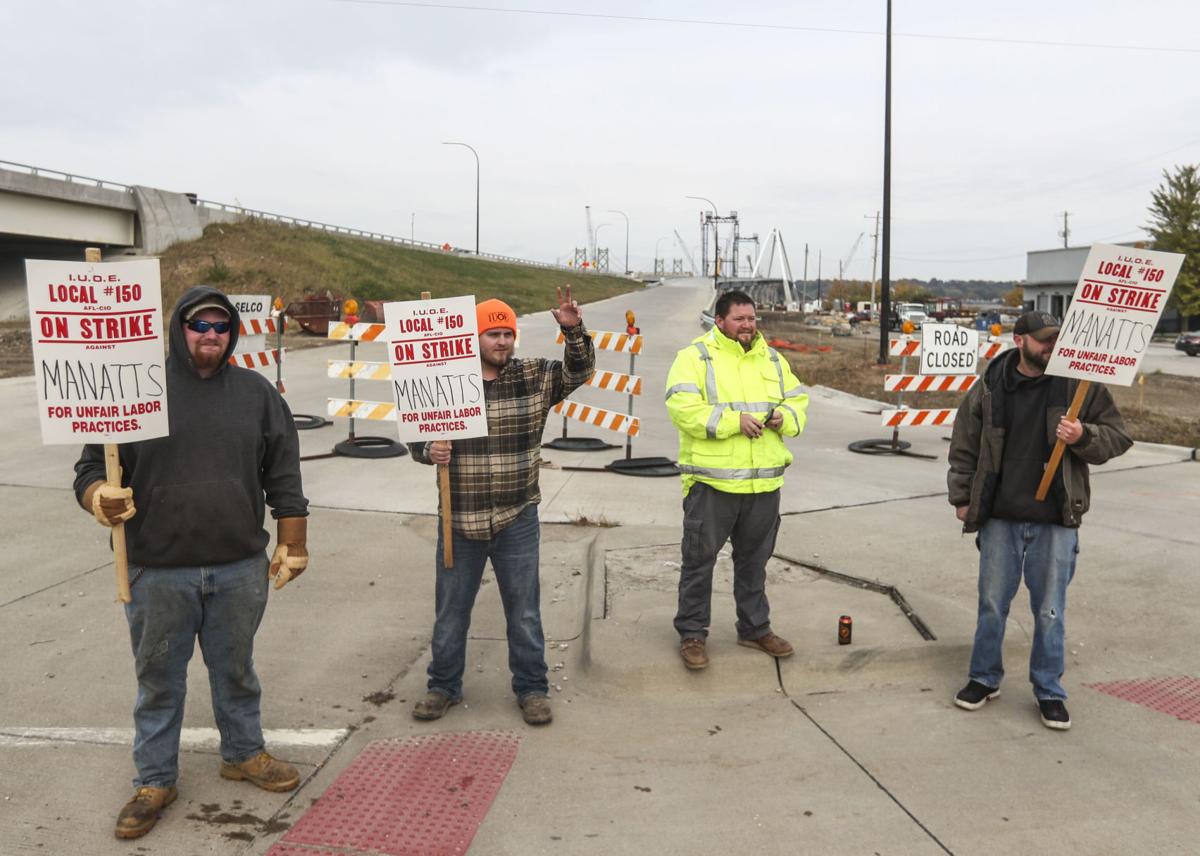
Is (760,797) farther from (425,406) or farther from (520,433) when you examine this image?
(425,406)

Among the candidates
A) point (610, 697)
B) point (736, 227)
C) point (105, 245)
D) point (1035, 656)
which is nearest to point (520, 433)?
point (610, 697)

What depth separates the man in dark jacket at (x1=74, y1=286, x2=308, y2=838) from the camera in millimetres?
3729

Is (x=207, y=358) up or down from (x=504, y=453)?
up

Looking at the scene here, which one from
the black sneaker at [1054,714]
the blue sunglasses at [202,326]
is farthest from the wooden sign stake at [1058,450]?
the blue sunglasses at [202,326]

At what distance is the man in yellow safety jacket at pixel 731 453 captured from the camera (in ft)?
16.8

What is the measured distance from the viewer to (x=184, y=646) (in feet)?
12.6

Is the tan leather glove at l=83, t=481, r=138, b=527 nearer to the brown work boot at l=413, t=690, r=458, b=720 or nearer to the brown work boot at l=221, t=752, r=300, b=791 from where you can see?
the brown work boot at l=221, t=752, r=300, b=791

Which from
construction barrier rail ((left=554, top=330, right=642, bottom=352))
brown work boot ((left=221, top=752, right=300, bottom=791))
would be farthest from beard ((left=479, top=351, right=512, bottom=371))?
construction barrier rail ((left=554, top=330, right=642, bottom=352))

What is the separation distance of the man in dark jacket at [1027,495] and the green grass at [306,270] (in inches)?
1450

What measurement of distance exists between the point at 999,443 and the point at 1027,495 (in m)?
0.28

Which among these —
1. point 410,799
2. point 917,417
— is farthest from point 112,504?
point 917,417

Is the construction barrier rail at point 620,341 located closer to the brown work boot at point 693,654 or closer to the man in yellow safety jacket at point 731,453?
the man in yellow safety jacket at point 731,453

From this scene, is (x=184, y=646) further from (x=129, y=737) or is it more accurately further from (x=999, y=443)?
(x=999, y=443)

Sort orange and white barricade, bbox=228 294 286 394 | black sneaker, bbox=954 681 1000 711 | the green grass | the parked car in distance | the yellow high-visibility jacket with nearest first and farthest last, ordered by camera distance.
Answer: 1. black sneaker, bbox=954 681 1000 711
2. the yellow high-visibility jacket
3. orange and white barricade, bbox=228 294 286 394
4. the parked car in distance
5. the green grass
